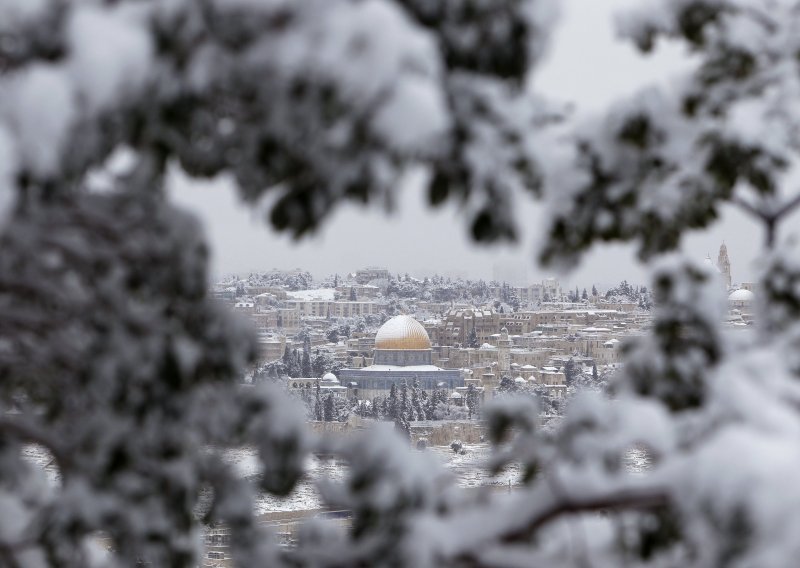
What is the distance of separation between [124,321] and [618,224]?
1.08m

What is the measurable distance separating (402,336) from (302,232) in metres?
55.6

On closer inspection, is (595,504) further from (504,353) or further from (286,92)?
(504,353)

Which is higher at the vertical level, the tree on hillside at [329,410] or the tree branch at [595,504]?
the tree branch at [595,504]

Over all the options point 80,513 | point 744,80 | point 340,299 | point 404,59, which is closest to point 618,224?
point 744,80

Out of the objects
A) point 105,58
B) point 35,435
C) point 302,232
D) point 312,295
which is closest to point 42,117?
point 105,58

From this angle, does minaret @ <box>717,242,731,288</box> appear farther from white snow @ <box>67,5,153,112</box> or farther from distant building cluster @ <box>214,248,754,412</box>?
white snow @ <box>67,5,153,112</box>

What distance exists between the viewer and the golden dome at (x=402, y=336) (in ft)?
188

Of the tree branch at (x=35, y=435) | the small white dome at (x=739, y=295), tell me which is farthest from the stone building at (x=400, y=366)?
the tree branch at (x=35, y=435)

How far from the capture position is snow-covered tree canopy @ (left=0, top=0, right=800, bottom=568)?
139cm

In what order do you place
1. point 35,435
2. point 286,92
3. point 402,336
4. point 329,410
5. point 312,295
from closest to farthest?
point 286,92 → point 35,435 → point 329,410 → point 402,336 → point 312,295

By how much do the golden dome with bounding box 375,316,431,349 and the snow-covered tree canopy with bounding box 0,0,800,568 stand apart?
54.9m

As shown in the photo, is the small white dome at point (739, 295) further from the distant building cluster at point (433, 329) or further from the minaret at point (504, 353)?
the minaret at point (504, 353)

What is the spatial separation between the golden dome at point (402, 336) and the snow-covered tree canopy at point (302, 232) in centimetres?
5494

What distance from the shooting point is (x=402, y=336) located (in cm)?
5731
